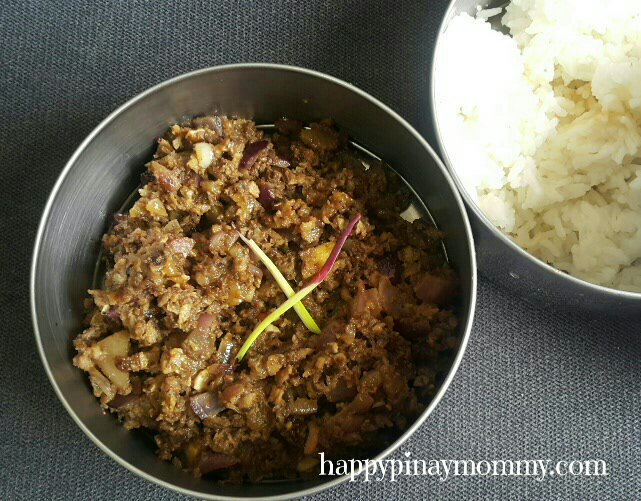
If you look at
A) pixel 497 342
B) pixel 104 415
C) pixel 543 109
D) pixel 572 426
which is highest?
pixel 543 109

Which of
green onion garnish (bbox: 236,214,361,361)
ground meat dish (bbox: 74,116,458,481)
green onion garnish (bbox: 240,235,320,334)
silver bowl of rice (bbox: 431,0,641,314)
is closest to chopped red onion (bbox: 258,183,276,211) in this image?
ground meat dish (bbox: 74,116,458,481)

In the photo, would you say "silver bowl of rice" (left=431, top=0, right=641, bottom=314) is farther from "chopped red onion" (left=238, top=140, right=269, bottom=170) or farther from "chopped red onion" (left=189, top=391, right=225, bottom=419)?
"chopped red onion" (left=189, top=391, right=225, bottom=419)

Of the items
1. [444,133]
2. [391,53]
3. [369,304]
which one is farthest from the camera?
[391,53]

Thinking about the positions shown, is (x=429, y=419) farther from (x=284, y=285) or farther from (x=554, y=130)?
(x=554, y=130)

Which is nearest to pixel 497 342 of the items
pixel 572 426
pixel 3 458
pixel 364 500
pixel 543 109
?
pixel 572 426

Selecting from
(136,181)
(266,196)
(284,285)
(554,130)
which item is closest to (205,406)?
(284,285)

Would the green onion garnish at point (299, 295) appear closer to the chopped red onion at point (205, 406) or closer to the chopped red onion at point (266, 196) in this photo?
the chopped red onion at point (205, 406)

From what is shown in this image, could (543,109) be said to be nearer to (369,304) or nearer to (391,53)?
(391,53)
